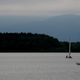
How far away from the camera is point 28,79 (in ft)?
237

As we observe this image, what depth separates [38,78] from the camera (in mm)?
75312

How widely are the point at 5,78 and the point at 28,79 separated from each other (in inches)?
176

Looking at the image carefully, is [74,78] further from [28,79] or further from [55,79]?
[28,79]

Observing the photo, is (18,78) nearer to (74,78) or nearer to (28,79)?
(28,79)

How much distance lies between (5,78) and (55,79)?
7901mm

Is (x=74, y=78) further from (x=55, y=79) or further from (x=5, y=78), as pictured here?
(x=5, y=78)

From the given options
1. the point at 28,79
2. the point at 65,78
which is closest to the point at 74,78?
the point at 65,78

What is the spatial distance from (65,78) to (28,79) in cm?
657

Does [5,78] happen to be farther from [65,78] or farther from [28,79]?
[65,78]

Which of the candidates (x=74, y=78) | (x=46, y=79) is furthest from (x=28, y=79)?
(x=74, y=78)

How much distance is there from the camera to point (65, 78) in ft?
247

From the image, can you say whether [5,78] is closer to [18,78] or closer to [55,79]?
[18,78]

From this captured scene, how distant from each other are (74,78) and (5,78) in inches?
429

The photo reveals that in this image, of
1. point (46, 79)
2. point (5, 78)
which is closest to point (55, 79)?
point (46, 79)
